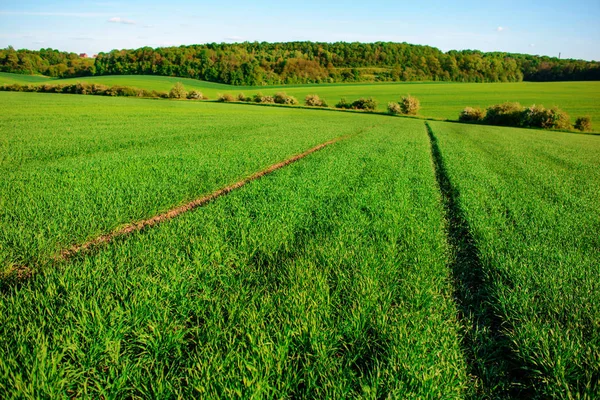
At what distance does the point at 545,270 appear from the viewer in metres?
4.38

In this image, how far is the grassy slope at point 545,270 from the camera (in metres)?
2.79

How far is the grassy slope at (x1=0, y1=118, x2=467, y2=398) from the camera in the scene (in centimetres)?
243

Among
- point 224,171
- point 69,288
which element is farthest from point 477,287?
point 224,171

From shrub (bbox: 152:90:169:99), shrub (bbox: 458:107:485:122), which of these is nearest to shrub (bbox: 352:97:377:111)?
shrub (bbox: 458:107:485:122)

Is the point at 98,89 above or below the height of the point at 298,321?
above

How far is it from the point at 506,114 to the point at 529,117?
2.98 metres

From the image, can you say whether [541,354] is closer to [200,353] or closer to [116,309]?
[200,353]

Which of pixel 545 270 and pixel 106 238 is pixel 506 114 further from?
pixel 106 238

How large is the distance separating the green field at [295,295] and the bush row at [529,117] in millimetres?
48173

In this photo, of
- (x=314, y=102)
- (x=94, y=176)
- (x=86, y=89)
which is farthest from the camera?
(x=314, y=102)

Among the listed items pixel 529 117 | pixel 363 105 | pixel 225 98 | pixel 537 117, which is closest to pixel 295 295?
pixel 529 117

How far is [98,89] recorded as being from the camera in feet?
212

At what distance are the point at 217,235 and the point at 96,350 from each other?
2579 millimetres

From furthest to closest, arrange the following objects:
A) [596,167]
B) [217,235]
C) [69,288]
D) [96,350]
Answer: [596,167] < [217,235] < [69,288] < [96,350]
